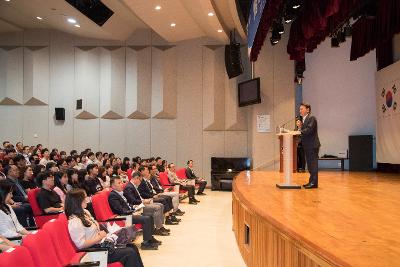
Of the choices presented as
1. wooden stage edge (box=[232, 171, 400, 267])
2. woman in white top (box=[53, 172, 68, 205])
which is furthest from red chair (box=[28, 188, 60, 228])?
wooden stage edge (box=[232, 171, 400, 267])

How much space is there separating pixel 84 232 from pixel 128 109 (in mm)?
10806

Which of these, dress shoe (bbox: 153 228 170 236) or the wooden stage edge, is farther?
dress shoe (bbox: 153 228 170 236)

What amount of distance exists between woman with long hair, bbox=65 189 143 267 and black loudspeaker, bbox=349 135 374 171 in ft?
29.8

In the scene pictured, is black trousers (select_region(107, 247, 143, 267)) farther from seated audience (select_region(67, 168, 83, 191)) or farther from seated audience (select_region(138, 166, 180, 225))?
seated audience (select_region(67, 168, 83, 191))

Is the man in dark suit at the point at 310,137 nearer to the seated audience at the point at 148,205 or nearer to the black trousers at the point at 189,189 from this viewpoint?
the seated audience at the point at 148,205

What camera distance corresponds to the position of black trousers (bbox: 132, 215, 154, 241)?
624cm

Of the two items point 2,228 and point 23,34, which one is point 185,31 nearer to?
point 23,34

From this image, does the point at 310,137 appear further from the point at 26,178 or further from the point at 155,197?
the point at 26,178

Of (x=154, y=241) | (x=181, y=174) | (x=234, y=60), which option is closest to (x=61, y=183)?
(x=154, y=241)

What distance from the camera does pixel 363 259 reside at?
211cm

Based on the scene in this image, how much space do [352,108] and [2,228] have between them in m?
10.6

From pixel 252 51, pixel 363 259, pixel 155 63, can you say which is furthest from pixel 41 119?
pixel 363 259

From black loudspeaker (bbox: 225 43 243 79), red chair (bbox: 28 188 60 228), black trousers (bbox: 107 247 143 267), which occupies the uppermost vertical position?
black loudspeaker (bbox: 225 43 243 79)

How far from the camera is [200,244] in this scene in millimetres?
6496
